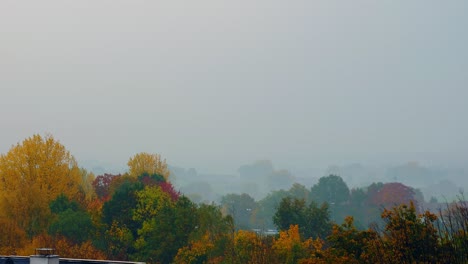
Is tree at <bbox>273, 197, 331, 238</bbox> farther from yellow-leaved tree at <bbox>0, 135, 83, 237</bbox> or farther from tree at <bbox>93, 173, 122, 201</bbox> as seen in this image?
tree at <bbox>93, 173, 122, 201</bbox>

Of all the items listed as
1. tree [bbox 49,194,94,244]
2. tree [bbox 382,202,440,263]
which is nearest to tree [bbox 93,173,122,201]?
tree [bbox 49,194,94,244]

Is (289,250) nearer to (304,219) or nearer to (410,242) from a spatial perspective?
(304,219)

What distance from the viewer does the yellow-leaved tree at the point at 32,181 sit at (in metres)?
106

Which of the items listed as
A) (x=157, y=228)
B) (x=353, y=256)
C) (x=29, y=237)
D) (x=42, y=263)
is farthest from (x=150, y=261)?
(x=42, y=263)

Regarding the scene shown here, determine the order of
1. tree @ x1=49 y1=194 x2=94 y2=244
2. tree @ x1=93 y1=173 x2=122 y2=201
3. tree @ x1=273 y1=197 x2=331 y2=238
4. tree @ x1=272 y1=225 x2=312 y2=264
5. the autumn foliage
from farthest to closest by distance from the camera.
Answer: tree @ x1=93 y1=173 x2=122 y2=201 → tree @ x1=273 y1=197 x2=331 y2=238 → tree @ x1=49 y1=194 x2=94 y2=244 → the autumn foliage → tree @ x1=272 y1=225 x2=312 y2=264

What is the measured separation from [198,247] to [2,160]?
32794 mm

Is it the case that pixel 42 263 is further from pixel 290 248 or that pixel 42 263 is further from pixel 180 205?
pixel 180 205

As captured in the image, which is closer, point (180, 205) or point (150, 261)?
point (150, 261)

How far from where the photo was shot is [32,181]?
108 meters

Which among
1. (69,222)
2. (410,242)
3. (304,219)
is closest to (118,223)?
(69,222)

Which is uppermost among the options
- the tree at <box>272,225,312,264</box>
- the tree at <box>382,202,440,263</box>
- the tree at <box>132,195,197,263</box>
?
the tree at <box>132,195,197,263</box>

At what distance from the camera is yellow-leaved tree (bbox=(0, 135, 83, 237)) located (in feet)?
349

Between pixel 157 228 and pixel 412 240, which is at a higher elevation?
pixel 157 228

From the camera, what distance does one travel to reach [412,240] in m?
45.3
